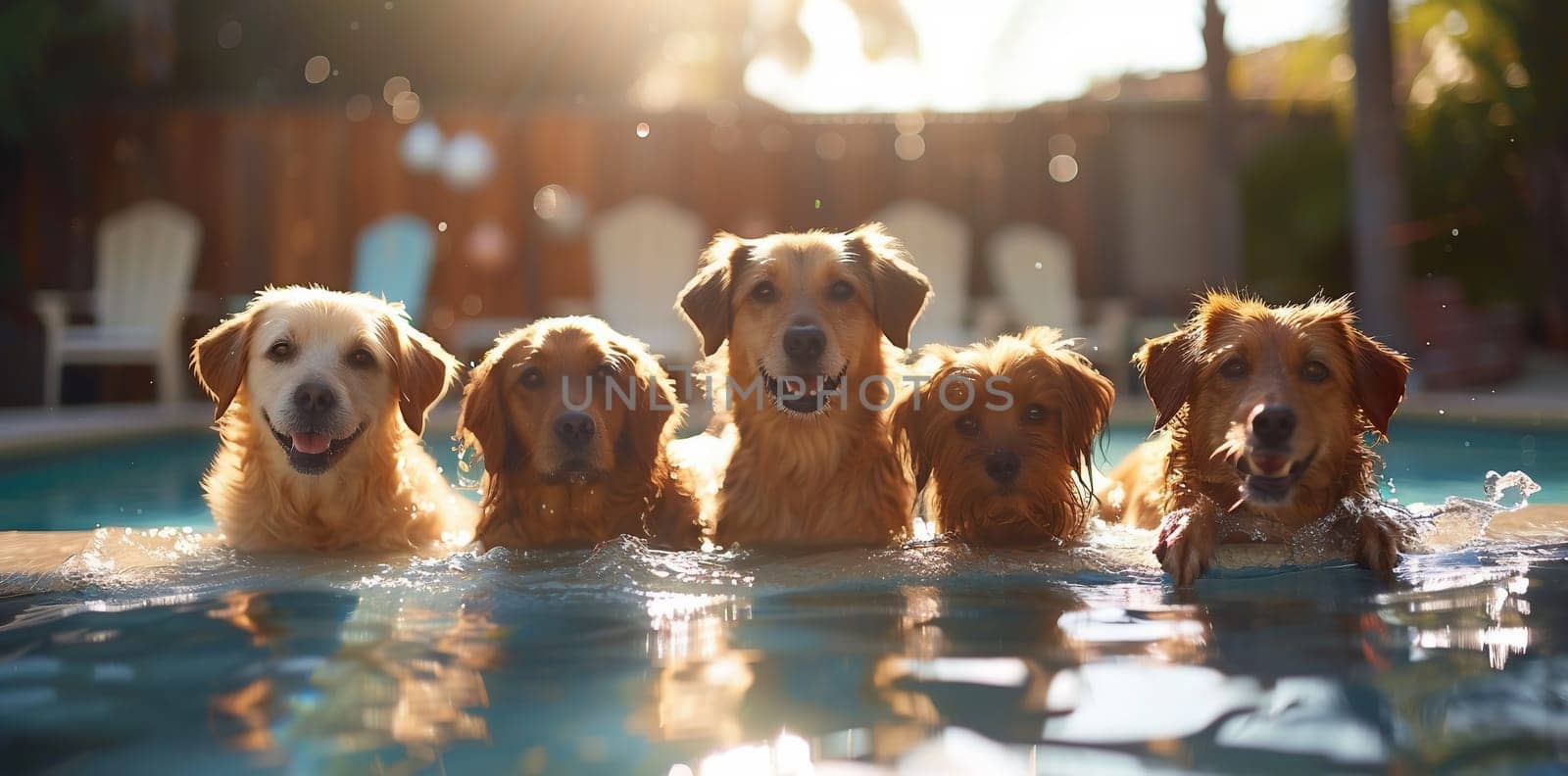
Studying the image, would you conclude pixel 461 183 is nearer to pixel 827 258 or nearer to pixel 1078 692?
pixel 827 258

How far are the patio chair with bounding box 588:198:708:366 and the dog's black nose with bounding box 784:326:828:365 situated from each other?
8.63 m

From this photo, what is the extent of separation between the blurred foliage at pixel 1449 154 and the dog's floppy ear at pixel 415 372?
1071cm

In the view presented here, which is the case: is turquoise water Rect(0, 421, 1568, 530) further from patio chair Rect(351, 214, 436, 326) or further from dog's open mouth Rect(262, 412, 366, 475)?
patio chair Rect(351, 214, 436, 326)

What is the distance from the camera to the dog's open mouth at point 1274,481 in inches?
158

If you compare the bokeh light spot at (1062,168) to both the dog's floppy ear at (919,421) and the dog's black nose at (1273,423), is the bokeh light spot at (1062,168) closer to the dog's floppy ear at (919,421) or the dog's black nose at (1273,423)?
the dog's floppy ear at (919,421)

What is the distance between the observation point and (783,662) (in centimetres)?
333

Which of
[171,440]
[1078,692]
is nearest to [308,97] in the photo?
[171,440]

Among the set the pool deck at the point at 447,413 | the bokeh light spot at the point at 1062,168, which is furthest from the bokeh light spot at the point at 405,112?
the bokeh light spot at the point at 1062,168

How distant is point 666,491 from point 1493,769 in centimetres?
306

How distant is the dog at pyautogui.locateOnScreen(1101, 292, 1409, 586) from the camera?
401cm

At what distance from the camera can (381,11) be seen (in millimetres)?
17375

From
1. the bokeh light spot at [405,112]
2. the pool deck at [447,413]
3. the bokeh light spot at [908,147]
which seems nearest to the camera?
the pool deck at [447,413]

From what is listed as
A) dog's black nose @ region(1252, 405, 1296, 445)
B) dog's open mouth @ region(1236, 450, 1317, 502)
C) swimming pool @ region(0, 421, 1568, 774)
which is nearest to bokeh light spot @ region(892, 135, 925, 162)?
swimming pool @ region(0, 421, 1568, 774)

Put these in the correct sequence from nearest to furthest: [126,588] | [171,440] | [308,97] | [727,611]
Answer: [727,611]
[126,588]
[171,440]
[308,97]
